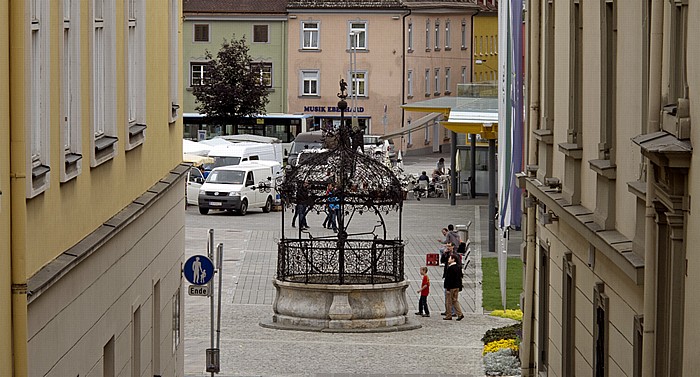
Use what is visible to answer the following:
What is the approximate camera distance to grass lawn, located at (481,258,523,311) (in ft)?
104

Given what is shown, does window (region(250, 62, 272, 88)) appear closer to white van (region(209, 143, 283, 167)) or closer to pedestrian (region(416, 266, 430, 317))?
white van (region(209, 143, 283, 167))

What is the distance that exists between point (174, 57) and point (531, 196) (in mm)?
4735

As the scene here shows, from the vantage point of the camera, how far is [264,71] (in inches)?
3280

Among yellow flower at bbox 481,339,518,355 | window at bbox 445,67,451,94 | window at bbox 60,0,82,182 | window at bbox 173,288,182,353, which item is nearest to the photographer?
window at bbox 60,0,82,182

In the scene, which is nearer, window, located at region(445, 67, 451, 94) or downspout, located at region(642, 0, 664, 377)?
downspout, located at region(642, 0, 664, 377)

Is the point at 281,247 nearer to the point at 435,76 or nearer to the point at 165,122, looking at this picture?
the point at 165,122

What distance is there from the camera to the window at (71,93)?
12.1 m

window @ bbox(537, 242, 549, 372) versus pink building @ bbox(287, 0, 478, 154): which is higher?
pink building @ bbox(287, 0, 478, 154)

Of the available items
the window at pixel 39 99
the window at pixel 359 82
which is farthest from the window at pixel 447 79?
the window at pixel 39 99

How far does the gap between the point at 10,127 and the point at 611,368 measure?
17.4ft

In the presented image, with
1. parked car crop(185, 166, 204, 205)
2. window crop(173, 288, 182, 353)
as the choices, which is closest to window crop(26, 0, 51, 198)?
window crop(173, 288, 182, 353)

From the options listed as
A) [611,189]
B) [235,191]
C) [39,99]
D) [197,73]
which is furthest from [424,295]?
[197,73]

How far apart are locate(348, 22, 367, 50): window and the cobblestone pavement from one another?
134 feet

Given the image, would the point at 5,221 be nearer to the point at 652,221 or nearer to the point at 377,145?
the point at 652,221
